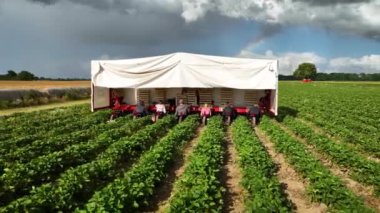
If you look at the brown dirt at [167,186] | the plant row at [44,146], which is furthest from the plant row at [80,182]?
the plant row at [44,146]

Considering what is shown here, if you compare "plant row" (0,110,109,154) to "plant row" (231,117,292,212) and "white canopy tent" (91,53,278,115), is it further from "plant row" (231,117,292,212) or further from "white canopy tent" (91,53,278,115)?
"plant row" (231,117,292,212)

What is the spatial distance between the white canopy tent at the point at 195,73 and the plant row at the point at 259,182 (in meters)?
7.40

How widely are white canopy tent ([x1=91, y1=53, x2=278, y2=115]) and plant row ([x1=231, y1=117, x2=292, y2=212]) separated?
7404 mm

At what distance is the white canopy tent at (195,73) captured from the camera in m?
20.0

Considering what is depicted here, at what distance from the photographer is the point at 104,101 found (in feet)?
76.0

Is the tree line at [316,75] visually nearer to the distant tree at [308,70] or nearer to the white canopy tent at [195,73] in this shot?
the distant tree at [308,70]

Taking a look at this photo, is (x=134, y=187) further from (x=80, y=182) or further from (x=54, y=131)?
(x=54, y=131)

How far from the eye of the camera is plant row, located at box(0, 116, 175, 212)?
692 centimetres

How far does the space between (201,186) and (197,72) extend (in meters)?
12.9

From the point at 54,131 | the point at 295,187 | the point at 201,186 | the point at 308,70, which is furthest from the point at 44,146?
the point at 308,70

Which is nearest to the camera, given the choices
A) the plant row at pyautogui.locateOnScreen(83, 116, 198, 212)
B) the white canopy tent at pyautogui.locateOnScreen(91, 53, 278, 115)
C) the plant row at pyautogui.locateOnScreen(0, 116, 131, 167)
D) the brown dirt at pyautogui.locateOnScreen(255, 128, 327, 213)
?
the plant row at pyautogui.locateOnScreen(83, 116, 198, 212)

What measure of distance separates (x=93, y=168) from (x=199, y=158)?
2409 mm

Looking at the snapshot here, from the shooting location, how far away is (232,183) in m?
9.39

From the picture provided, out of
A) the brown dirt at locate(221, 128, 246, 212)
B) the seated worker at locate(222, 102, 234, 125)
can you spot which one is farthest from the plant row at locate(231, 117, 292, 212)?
the seated worker at locate(222, 102, 234, 125)
